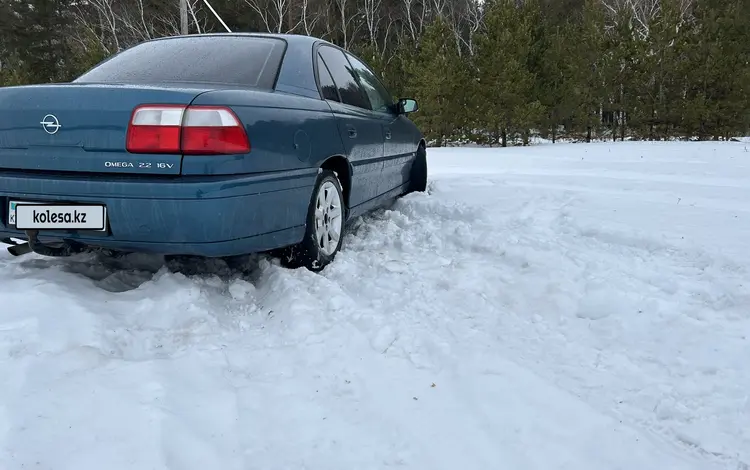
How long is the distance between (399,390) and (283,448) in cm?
51

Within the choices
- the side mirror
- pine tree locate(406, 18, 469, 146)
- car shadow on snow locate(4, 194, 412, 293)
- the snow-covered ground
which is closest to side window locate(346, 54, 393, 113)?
the side mirror

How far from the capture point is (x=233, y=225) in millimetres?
2367

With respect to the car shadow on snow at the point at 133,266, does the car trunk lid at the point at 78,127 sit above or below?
above

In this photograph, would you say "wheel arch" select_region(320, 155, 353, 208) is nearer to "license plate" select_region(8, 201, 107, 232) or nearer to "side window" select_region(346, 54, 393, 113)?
"side window" select_region(346, 54, 393, 113)

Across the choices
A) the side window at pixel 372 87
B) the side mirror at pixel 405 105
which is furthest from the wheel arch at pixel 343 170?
the side mirror at pixel 405 105

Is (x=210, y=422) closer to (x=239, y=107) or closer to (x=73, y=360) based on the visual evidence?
(x=73, y=360)

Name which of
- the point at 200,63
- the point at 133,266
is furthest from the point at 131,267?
the point at 200,63

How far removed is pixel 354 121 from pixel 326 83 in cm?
31

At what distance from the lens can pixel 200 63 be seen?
2900 mm

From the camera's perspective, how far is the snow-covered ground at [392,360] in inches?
62.3

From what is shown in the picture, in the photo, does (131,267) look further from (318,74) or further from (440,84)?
(440,84)

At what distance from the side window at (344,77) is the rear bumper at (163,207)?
4.37 feet

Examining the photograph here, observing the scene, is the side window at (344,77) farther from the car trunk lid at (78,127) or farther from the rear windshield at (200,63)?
the car trunk lid at (78,127)

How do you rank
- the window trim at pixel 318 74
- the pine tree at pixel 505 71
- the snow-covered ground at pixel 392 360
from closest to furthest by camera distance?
1. the snow-covered ground at pixel 392 360
2. the window trim at pixel 318 74
3. the pine tree at pixel 505 71
